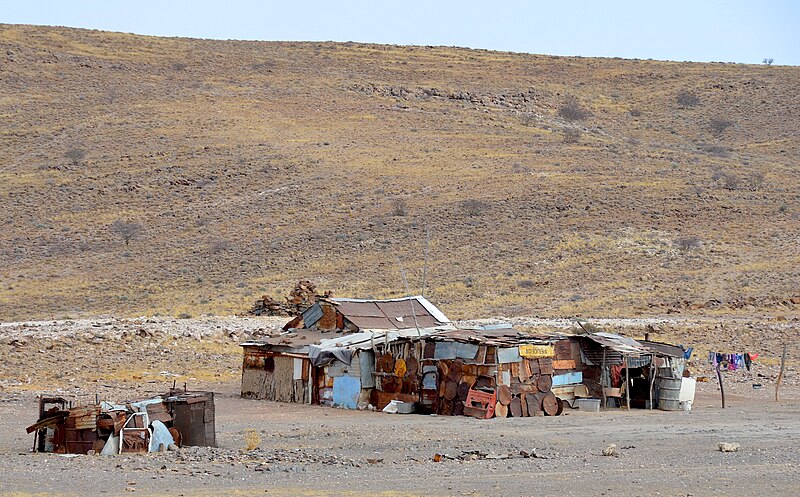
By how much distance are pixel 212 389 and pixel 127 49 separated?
2844 inches

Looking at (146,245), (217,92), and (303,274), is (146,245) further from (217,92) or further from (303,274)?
(217,92)

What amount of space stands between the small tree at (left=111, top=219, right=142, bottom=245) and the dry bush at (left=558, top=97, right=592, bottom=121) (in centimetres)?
3806

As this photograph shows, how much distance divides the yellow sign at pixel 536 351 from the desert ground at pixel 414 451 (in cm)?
133

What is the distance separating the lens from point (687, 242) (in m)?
53.4

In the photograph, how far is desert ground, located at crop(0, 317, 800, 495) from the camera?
46.9ft

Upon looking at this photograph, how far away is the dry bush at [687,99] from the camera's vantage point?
91625 mm

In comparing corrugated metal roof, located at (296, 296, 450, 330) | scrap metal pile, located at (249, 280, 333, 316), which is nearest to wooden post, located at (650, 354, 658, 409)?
corrugated metal roof, located at (296, 296, 450, 330)

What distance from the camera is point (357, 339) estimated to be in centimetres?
2608

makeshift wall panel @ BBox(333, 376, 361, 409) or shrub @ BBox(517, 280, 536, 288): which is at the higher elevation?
shrub @ BBox(517, 280, 536, 288)

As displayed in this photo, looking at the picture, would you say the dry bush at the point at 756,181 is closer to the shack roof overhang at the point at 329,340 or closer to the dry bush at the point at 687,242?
the dry bush at the point at 687,242

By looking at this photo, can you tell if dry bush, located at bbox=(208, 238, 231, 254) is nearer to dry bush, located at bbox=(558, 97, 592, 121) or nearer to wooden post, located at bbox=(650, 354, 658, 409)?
wooden post, located at bbox=(650, 354, 658, 409)

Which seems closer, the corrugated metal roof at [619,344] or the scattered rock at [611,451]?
the scattered rock at [611,451]

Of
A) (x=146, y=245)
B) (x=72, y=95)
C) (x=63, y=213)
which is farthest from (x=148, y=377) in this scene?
(x=72, y=95)

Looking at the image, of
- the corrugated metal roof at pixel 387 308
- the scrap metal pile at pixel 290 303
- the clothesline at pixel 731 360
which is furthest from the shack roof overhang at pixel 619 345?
the scrap metal pile at pixel 290 303
